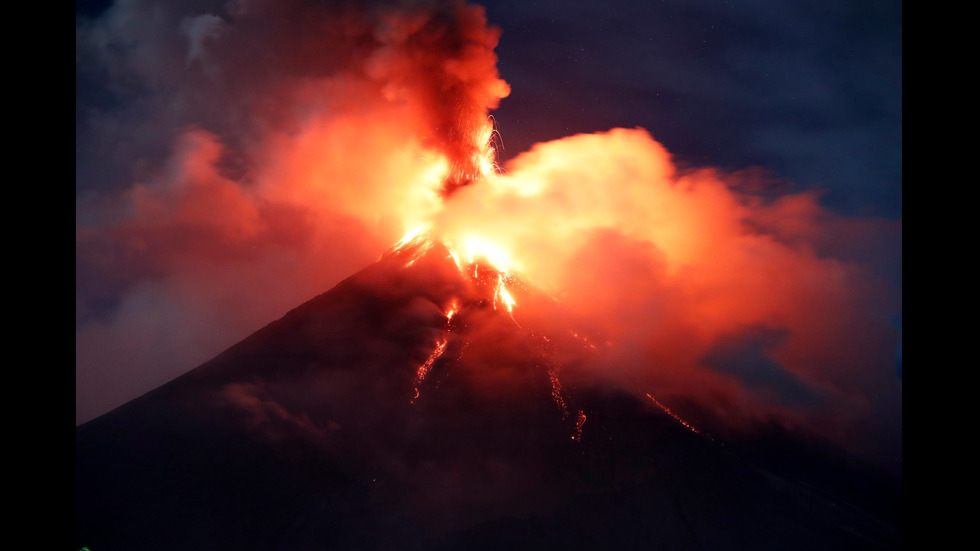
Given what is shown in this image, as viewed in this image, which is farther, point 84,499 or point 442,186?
point 442,186

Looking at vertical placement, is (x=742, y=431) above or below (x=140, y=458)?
above

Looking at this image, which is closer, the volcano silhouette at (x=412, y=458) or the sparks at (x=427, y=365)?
the volcano silhouette at (x=412, y=458)

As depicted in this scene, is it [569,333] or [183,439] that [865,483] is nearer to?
[569,333]

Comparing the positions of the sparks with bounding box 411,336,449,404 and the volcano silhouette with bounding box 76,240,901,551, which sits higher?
the sparks with bounding box 411,336,449,404

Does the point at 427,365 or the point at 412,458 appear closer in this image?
the point at 412,458

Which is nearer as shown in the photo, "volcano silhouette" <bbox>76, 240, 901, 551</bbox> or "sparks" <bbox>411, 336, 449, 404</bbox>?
"volcano silhouette" <bbox>76, 240, 901, 551</bbox>
